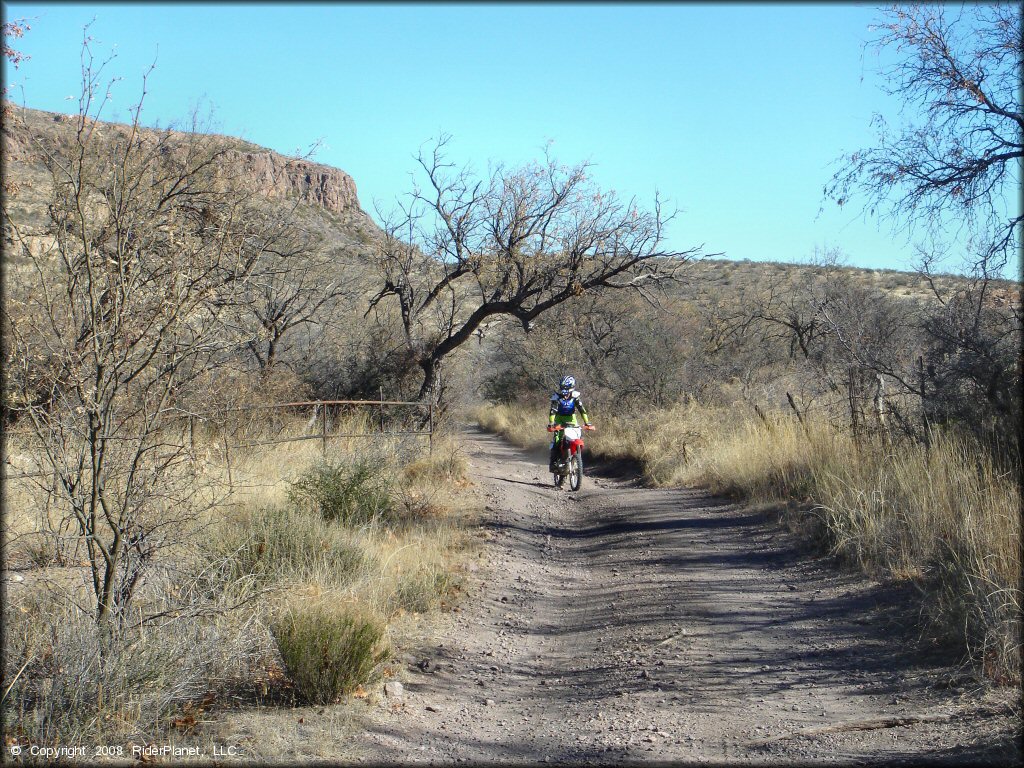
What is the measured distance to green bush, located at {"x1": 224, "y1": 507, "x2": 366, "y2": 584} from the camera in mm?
6738

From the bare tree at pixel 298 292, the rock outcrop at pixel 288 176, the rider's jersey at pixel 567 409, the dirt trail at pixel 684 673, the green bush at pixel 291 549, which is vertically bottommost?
the dirt trail at pixel 684 673

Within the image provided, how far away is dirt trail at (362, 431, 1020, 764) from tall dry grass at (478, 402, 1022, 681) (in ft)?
1.12

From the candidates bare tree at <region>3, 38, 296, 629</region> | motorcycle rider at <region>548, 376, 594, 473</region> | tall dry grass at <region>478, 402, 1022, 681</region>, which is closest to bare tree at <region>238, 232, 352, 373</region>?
motorcycle rider at <region>548, 376, 594, 473</region>

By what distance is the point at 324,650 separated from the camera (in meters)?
5.08

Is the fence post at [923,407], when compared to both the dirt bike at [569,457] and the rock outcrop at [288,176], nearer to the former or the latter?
the dirt bike at [569,457]

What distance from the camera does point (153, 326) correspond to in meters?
4.74

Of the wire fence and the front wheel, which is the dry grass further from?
the front wheel

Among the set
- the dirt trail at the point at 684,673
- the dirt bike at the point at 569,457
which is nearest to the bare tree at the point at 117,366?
the dirt trail at the point at 684,673

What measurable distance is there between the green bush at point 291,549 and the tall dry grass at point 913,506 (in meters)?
4.75

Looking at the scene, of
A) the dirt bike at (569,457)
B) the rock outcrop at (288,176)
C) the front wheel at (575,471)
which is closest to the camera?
the rock outcrop at (288,176)

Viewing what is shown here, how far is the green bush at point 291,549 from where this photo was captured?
674 cm

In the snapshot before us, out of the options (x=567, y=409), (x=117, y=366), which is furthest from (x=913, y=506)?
(x=567, y=409)

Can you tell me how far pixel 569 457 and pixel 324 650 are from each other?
10197 millimetres

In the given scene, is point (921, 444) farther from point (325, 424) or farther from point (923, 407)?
point (325, 424)
